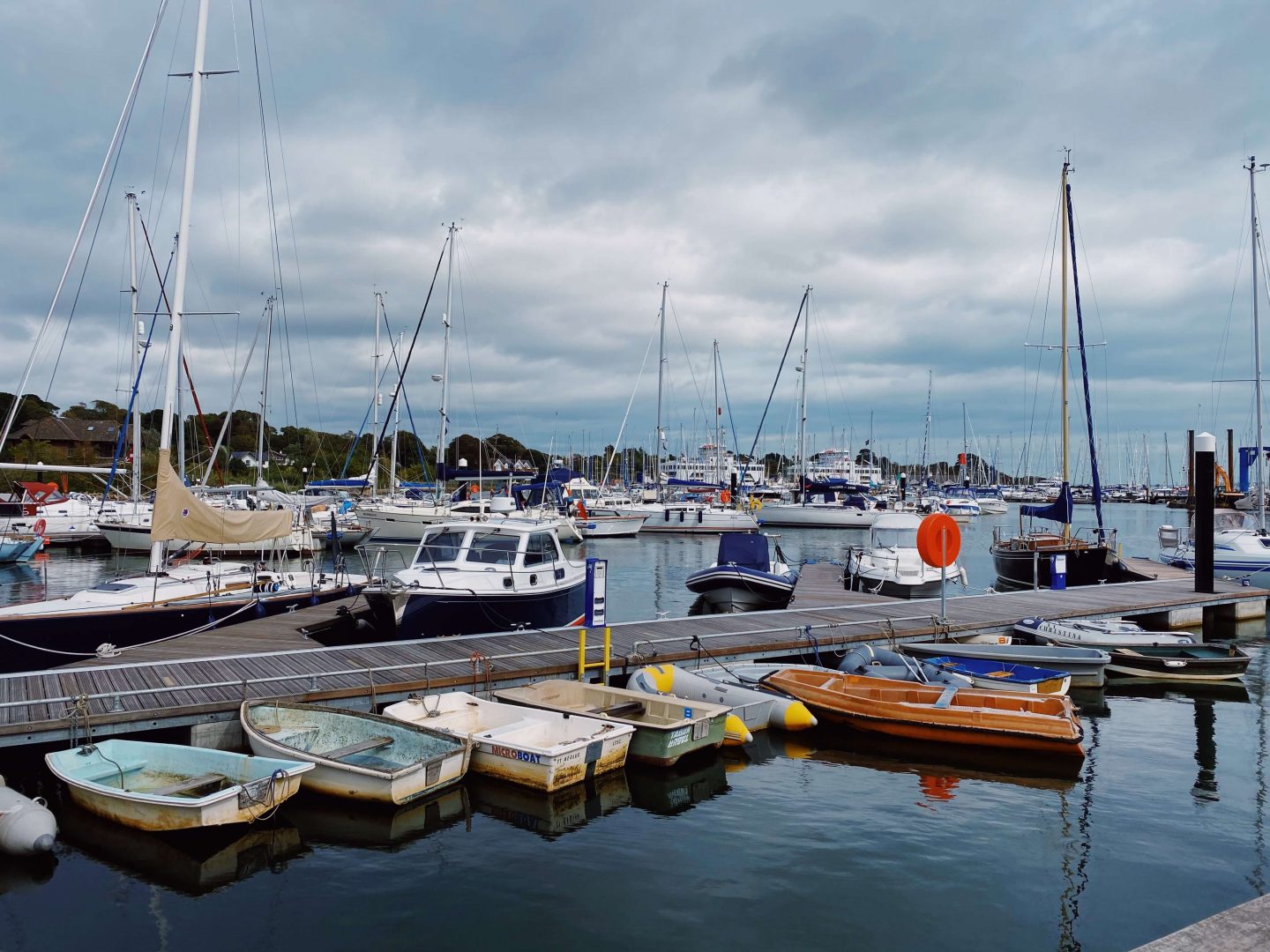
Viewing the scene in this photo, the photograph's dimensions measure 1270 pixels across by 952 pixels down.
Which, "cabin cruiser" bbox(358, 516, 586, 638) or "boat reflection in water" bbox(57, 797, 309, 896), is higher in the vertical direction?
"cabin cruiser" bbox(358, 516, 586, 638)

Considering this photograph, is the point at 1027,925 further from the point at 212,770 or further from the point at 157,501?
the point at 157,501

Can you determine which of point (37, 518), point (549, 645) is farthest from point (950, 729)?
point (37, 518)

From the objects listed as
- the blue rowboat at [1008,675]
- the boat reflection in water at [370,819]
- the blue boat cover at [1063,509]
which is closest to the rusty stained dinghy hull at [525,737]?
the boat reflection in water at [370,819]

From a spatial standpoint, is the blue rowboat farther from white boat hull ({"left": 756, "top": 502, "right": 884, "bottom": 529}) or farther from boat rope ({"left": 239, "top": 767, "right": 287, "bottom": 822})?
white boat hull ({"left": 756, "top": 502, "right": 884, "bottom": 529})

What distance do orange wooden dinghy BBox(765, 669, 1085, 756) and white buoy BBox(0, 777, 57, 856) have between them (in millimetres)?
9956

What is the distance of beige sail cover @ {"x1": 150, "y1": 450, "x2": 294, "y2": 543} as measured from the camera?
1501cm

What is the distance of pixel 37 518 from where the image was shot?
1759 inches

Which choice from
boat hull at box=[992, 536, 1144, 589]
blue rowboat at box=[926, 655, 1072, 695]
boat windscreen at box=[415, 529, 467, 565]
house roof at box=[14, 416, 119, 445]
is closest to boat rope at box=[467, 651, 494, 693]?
boat windscreen at box=[415, 529, 467, 565]

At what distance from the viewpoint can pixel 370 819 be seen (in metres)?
9.96

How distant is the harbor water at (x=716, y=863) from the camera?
767 cm

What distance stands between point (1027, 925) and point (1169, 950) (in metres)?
3.01

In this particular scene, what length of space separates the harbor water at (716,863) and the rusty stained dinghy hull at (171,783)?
293 mm

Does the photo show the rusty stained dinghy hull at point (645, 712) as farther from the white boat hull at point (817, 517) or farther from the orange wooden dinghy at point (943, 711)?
the white boat hull at point (817, 517)

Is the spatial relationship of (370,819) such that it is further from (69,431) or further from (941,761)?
(69,431)
